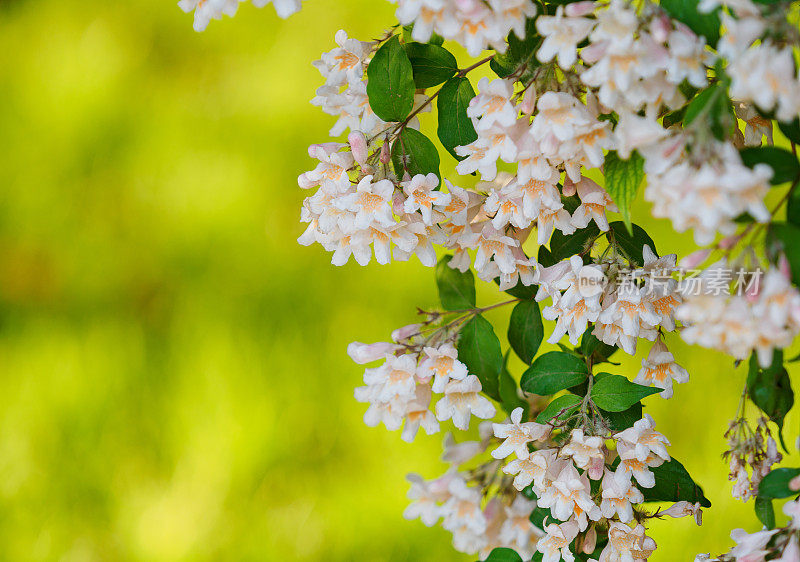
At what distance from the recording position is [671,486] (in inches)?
23.6

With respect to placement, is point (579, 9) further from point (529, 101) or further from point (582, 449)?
point (582, 449)

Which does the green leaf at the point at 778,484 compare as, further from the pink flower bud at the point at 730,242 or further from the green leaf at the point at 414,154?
the green leaf at the point at 414,154

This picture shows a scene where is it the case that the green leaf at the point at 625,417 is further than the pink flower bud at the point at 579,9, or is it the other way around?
the green leaf at the point at 625,417

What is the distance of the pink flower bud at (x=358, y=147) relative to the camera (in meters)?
0.53

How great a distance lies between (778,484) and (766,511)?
0.04 m

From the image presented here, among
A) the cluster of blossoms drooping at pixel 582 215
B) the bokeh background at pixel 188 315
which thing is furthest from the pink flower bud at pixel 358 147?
the bokeh background at pixel 188 315

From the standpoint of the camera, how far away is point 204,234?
4.22 ft

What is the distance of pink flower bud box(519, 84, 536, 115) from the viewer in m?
0.49

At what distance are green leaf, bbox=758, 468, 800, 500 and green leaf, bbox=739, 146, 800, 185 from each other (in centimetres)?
19

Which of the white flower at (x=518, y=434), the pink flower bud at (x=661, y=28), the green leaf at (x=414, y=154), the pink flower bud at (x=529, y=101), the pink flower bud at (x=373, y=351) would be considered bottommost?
the white flower at (x=518, y=434)

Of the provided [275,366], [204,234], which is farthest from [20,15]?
[275,366]

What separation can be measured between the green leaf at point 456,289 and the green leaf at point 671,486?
0.70ft

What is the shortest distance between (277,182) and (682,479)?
0.90 metres

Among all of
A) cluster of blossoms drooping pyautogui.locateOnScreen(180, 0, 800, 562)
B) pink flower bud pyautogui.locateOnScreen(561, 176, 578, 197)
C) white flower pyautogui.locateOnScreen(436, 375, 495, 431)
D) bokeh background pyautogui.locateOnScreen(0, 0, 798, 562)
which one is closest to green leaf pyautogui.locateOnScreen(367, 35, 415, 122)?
A: cluster of blossoms drooping pyautogui.locateOnScreen(180, 0, 800, 562)
